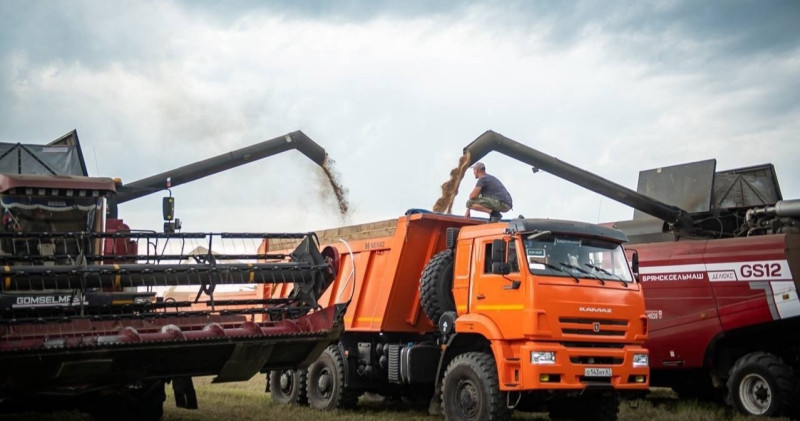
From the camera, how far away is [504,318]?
34.3ft

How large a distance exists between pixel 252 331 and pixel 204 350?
2.11 feet

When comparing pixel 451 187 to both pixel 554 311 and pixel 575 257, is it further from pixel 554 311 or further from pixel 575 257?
pixel 554 311

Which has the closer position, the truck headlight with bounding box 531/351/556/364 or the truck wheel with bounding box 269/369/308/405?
the truck headlight with bounding box 531/351/556/364

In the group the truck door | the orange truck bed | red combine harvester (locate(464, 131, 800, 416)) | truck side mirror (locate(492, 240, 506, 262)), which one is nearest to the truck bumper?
the truck door

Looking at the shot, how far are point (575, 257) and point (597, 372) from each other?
1.49 m

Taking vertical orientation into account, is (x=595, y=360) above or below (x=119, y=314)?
below

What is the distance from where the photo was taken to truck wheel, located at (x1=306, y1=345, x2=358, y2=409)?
13344mm

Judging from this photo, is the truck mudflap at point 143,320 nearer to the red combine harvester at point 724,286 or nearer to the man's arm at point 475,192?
the man's arm at point 475,192

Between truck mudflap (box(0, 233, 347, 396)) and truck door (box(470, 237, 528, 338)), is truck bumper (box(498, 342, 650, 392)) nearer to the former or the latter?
truck door (box(470, 237, 528, 338))

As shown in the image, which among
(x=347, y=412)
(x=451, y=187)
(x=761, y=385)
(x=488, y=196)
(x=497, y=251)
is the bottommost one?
(x=761, y=385)

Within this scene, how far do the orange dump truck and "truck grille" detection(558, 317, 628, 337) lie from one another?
0.05 ft

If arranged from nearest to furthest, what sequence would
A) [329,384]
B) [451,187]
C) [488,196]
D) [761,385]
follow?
[761,385]
[488,196]
[329,384]
[451,187]

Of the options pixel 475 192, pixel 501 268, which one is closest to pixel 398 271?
pixel 475 192

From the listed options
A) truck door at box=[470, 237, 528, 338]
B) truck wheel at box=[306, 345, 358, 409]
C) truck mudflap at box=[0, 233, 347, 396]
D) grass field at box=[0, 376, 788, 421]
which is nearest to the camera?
truck mudflap at box=[0, 233, 347, 396]
